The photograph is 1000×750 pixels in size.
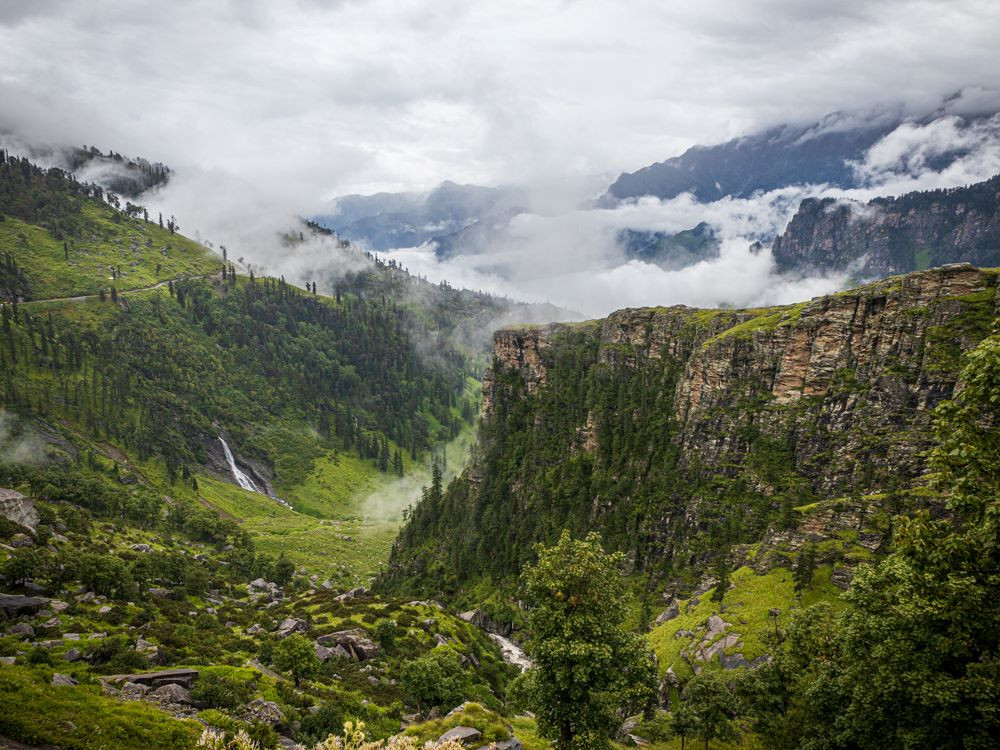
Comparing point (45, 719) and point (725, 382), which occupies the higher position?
point (725, 382)

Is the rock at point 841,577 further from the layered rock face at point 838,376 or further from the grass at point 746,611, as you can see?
the layered rock face at point 838,376

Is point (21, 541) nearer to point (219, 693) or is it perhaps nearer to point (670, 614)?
point (219, 693)

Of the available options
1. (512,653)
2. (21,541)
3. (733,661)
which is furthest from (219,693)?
(512,653)

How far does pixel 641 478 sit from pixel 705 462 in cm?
2375

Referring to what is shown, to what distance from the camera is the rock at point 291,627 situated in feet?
277

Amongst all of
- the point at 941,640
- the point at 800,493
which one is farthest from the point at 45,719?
the point at 800,493

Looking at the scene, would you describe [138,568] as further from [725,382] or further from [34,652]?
[725,382]

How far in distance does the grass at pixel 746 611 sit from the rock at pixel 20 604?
280 feet

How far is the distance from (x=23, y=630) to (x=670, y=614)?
329ft

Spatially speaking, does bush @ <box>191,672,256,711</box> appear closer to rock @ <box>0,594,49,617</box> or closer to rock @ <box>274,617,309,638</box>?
rock @ <box>0,594,49,617</box>

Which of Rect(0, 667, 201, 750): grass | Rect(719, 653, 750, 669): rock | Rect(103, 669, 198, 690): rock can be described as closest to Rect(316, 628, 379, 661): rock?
Rect(103, 669, 198, 690): rock

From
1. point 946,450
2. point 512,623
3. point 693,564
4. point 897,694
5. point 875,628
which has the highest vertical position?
point 946,450

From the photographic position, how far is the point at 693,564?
386 ft

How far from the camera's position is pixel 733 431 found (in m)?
126
